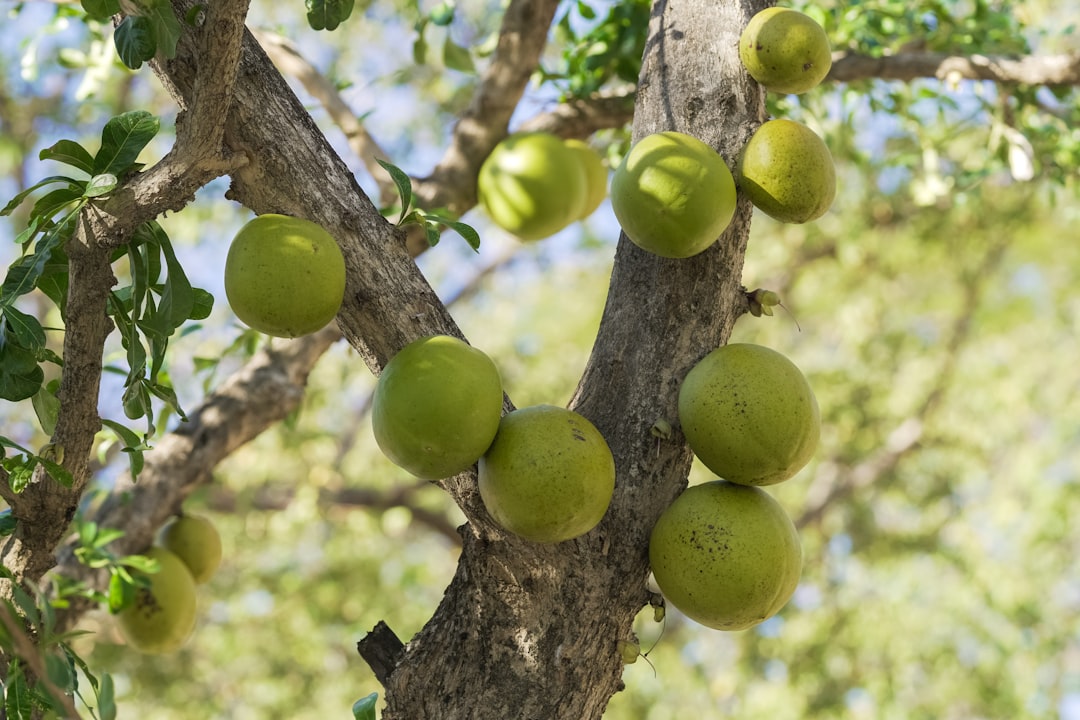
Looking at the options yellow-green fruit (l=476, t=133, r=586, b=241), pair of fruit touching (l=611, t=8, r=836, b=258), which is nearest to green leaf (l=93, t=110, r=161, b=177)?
pair of fruit touching (l=611, t=8, r=836, b=258)

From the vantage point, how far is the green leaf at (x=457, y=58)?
10.7 feet

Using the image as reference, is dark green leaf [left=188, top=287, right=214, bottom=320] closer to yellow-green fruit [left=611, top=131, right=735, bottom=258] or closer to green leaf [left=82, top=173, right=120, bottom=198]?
green leaf [left=82, top=173, right=120, bottom=198]

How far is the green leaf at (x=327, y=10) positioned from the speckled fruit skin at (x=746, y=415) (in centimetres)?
89

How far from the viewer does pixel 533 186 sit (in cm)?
262

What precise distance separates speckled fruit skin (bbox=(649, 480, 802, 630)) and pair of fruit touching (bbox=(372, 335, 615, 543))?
146 mm

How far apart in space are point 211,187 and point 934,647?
18.9ft

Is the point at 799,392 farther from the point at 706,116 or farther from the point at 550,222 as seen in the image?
the point at 550,222

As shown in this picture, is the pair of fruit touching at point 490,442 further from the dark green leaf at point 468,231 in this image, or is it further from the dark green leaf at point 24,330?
the dark green leaf at point 24,330

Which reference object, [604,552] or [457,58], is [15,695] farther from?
Answer: [457,58]

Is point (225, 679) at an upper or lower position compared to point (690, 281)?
lower

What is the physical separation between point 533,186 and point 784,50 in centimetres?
95

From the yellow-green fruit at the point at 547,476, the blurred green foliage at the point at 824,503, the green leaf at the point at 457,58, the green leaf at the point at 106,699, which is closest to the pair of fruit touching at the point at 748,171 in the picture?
the yellow-green fruit at the point at 547,476

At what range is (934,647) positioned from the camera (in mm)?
6789

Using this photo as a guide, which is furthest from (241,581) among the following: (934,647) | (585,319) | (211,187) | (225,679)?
(934,647)
